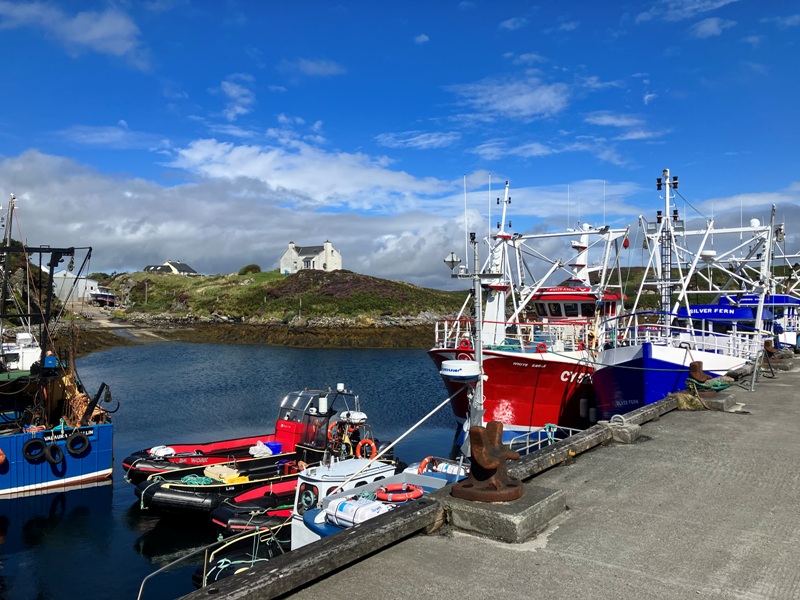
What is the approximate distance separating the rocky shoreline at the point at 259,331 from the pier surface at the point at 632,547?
64170 millimetres

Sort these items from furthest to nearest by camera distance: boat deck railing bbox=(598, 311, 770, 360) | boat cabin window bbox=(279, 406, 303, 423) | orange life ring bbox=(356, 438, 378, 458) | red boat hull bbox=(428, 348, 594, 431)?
red boat hull bbox=(428, 348, 594, 431), boat deck railing bbox=(598, 311, 770, 360), boat cabin window bbox=(279, 406, 303, 423), orange life ring bbox=(356, 438, 378, 458)

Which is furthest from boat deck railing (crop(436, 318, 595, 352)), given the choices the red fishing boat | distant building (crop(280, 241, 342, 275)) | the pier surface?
distant building (crop(280, 241, 342, 275))

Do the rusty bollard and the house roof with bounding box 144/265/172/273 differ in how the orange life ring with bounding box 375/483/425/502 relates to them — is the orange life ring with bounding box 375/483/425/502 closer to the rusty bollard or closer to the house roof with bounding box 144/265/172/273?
the rusty bollard

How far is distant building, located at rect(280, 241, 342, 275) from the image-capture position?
117456 millimetres

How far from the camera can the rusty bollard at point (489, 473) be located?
6.32m

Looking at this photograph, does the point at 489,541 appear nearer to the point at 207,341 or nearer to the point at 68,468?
the point at 68,468

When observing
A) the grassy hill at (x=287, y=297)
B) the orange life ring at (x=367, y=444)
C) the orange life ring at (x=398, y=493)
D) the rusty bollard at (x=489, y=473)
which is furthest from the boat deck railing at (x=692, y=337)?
the grassy hill at (x=287, y=297)

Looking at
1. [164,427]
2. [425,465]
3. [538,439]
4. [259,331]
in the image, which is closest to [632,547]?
[425,465]

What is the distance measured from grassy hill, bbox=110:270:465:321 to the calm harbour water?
27691 millimetres

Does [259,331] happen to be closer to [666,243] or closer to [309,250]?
[309,250]

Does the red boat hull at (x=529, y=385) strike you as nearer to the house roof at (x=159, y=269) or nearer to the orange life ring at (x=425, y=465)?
the orange life ring at (x=425, y=465)

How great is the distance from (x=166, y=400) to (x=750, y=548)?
114 feet

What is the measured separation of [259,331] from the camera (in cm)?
8212

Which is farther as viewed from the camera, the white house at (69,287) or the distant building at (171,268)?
the distant building at (171,268)
